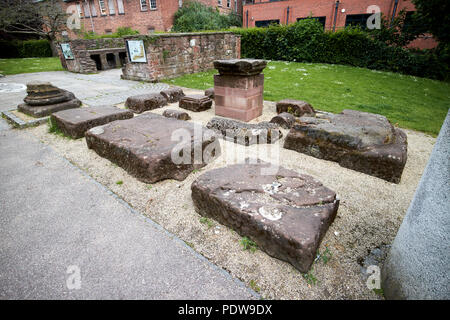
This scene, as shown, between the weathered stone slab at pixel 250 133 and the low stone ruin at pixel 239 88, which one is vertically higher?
the low stone ruin at pixel 239 88

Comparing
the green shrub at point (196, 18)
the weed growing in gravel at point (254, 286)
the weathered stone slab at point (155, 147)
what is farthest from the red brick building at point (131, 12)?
the weed growing in gravel at point (254, 286)

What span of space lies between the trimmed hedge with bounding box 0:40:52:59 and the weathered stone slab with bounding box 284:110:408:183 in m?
29.8

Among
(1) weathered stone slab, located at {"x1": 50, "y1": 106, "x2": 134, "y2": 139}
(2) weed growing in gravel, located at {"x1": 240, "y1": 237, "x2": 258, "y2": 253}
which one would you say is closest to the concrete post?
(2) weed growing in gravel, located at {"x1": 240, "y1": 237, "x2": 258, "y2": 253}

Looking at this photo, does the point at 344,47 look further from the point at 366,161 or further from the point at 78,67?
the point at 78,67

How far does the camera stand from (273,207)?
2219 mm

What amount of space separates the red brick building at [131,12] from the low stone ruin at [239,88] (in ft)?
77.0

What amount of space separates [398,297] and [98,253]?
246 cm

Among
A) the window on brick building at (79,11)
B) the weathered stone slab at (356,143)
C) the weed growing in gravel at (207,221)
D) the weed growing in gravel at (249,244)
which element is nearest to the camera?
the weed growing in gravel at (249,244)

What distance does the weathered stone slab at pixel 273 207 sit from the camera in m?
1.94

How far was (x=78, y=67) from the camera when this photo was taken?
45.1 ft

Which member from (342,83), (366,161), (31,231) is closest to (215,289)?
(31,231)

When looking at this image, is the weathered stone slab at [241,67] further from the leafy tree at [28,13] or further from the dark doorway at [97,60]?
the leafy tree at [28,13]

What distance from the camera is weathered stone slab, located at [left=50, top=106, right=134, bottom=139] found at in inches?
186

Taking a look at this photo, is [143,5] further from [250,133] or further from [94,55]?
[250,133]
